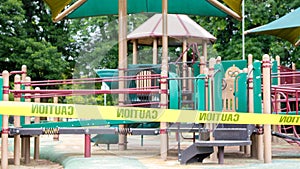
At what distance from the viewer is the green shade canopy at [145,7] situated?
1443cm

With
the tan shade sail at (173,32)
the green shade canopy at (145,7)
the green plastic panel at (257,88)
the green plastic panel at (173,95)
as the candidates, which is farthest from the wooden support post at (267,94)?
the tan shade sail at (173,32)

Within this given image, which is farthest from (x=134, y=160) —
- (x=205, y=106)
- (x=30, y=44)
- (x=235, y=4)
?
(x=30, y=44)

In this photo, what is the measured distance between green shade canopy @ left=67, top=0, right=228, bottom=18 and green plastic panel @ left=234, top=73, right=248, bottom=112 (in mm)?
5630

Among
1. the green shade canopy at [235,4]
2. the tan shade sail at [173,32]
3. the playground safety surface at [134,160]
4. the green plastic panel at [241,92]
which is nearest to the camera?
the playground safety surface at [134,160]

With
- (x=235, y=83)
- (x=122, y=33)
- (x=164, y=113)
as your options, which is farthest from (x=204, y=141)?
(x=122, y=33)

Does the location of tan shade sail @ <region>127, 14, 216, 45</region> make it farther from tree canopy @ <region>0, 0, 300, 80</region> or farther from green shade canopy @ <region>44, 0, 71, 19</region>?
tree canopy @ <region>0, 0, 300, 80</region>

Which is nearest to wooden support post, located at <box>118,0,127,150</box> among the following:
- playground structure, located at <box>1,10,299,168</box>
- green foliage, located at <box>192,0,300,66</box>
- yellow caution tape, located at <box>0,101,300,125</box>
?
playground structure, located at <box>1,10,299,168</box>

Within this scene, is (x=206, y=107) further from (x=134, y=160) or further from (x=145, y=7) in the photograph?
(x=145, y=7)

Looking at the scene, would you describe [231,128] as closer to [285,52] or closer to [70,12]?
[70,12]

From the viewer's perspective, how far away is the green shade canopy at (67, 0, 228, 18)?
47.3 feet

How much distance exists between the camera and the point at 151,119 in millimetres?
9305

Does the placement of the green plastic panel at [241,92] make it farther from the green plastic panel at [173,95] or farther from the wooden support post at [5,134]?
the wooden support post at [5,134]

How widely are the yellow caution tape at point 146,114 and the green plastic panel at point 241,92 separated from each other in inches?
19.9

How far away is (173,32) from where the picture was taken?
1844cm
